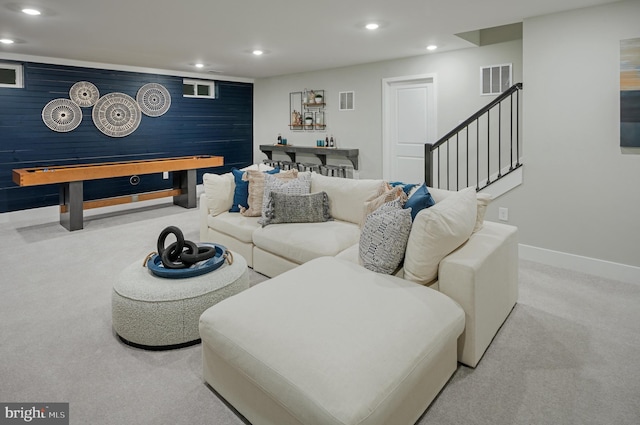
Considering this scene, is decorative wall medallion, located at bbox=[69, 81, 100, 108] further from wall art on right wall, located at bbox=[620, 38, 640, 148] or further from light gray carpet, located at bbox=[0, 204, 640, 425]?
wall art on right wall, located at bbox=[620, 38, 640, 148]

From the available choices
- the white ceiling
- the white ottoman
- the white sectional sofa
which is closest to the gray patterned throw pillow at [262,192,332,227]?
the white sectional sofa

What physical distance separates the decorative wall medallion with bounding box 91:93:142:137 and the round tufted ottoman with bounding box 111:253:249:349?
→ 494cm

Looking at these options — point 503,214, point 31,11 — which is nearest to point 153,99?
point 31,11

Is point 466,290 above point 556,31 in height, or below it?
below

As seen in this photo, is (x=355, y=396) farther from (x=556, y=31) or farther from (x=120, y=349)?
(x=556, y=31)

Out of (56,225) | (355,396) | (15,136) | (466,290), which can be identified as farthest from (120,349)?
(15,136)

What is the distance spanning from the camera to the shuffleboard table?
4973 mm

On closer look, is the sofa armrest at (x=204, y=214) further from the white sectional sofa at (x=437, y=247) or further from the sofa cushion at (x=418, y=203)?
the sofa cushion at (x=418, y=203)

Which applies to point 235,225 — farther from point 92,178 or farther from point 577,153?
point 577,153

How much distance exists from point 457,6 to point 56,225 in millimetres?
5631

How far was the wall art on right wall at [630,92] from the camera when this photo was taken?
3215 mm

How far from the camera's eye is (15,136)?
5.67 metres

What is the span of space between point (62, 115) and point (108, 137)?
71cm

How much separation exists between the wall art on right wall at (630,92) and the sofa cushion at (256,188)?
2.86m
